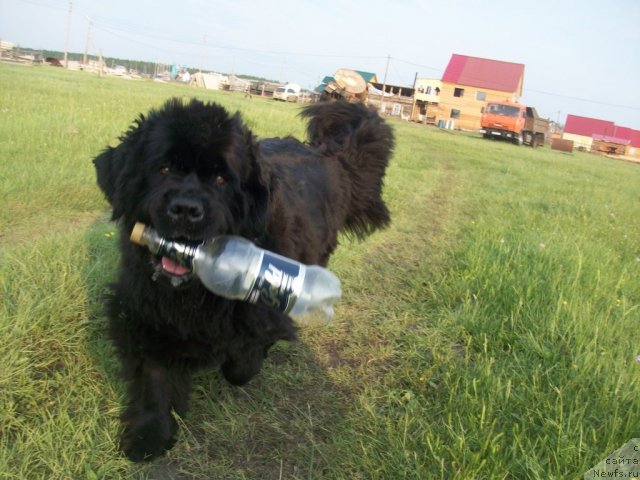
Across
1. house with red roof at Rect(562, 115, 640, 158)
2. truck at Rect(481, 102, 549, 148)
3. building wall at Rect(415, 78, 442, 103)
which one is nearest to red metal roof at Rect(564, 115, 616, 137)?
house with red roof at Rect(562, 115, 640, 158)

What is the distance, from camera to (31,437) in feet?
7.38

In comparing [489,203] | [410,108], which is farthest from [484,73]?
[489,203]

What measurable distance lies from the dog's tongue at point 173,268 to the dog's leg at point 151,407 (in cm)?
49

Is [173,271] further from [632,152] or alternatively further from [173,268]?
[632,152]

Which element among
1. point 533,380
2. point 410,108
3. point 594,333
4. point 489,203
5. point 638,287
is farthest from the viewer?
point 410,108

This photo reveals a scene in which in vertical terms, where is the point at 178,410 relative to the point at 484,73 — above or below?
below

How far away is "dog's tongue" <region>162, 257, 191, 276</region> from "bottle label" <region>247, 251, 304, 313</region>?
30 cm

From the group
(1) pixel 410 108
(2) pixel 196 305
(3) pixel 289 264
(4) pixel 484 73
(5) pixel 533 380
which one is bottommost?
(5) pixel 533 380

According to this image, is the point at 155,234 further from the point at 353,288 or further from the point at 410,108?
the point at 410,108

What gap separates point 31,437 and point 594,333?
3057mm

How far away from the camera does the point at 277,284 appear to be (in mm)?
2295

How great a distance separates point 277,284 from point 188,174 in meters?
0.68

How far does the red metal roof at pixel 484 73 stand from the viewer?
2063 inches

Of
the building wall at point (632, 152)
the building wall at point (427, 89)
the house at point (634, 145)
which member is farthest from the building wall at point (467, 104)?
the house at point (634, 145)
